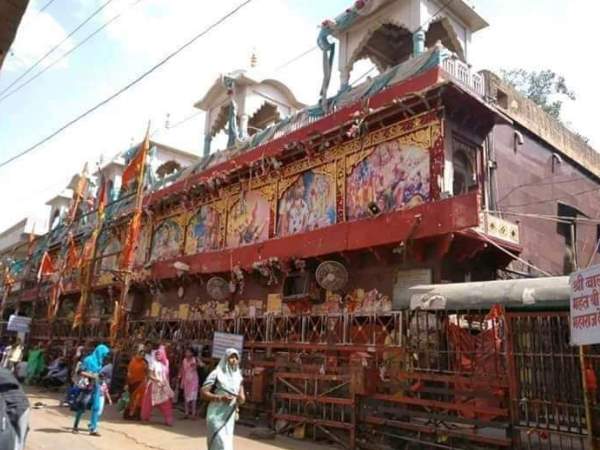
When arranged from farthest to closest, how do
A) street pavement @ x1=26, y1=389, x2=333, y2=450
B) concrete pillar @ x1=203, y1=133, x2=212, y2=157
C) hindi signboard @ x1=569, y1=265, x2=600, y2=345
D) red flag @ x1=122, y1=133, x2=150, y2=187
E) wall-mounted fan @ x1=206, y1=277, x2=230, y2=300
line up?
1. concrete pillar @ x1=203, y1=133, x2=212, y2=157
2. red flag @ x1=122, y1=133, x2=150, y2=187
3. wall-mounted fan @ x1=206, y1=277, x2=230, y2=300
4. street pavement @ x1=26, y1=389, x2=333, y2=450
5. hindi signboard @ x1=569, y1=265, x2=600, y2=345

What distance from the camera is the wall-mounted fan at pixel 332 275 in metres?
11.9

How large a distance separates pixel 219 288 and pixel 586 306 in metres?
11.5

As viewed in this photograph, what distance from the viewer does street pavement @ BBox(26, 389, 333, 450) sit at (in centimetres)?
806

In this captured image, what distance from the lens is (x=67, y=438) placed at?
841cm

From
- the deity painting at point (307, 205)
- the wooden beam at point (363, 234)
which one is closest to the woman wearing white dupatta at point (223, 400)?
the wooden beam at point (363, 234)

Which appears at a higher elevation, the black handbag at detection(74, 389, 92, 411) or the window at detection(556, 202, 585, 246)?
the window at detection(556, 202, 585, 246)

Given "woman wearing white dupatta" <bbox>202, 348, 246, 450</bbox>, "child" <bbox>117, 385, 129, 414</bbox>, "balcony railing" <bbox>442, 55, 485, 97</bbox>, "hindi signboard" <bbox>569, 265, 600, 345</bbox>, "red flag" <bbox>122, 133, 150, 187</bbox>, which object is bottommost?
"child" <bbox>117, 385, 129, 414</bbox>

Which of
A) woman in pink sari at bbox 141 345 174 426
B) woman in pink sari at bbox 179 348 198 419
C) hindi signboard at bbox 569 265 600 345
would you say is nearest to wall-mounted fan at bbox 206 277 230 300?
woman in pink sari at bbox 179 348 198 419

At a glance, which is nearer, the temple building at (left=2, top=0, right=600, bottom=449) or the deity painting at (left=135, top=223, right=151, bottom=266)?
the temple building at (left=2, top=0, right=600, bottom=449)

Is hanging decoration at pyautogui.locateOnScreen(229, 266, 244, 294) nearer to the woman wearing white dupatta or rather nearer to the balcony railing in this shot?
the balcony railing

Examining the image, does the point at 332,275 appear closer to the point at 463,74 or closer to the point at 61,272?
the point at 463,74

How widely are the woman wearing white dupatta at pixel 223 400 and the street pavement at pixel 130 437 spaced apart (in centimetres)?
238

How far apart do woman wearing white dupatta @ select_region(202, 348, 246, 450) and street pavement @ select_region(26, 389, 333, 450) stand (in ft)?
7.82

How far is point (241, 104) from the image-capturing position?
19.9m
